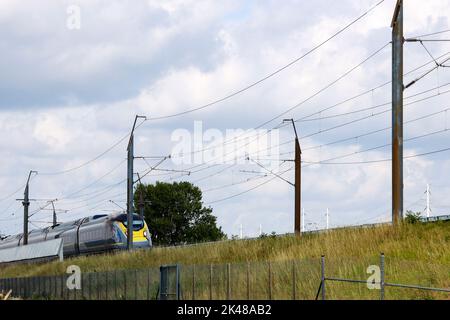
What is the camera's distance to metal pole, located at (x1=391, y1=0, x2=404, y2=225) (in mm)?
36250

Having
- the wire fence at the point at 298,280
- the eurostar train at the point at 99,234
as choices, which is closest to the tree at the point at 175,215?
the eurostar train at the point at 99,234

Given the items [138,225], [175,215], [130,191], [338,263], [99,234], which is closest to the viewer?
[338,263]

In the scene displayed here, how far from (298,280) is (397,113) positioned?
933cm

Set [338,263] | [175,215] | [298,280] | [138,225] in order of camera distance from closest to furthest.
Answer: [298,280] → [338,263] → [138,225] → [175,215]

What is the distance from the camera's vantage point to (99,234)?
218ft

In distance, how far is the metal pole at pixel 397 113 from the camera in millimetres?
36250

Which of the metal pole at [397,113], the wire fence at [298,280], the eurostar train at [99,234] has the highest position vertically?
the metal pole at [397,113]

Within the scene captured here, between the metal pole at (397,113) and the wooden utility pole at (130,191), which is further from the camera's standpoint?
the wooden utility pole at (130,191)

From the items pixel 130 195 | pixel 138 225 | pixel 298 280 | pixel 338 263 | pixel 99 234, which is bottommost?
pixel 298 280

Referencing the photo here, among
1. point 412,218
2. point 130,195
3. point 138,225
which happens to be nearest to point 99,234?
point 138,225

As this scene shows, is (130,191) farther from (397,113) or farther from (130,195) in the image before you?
(397,113)

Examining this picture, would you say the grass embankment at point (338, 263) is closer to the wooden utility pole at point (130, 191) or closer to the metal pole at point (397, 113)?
the metal pole at point (397, 113)

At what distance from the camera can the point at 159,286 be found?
37656mm
